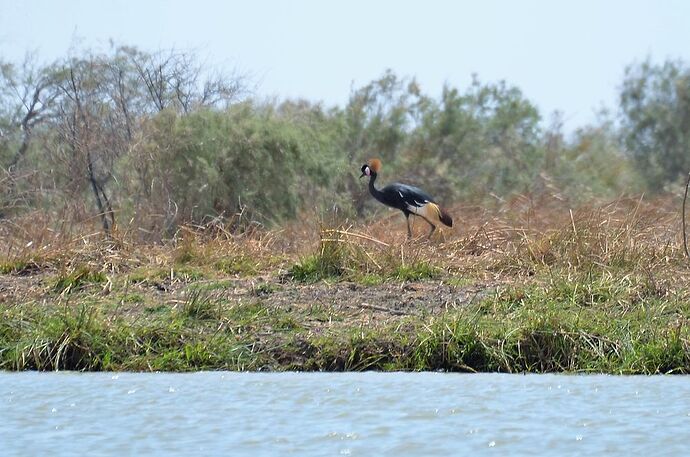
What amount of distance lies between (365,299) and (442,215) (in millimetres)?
4722

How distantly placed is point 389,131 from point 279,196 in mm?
8213

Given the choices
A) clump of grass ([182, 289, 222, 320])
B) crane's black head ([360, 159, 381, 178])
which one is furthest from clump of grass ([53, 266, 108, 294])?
crane's black head ([360, 159, 381, 178])

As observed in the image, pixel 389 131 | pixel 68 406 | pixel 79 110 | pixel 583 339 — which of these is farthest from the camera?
pixel 389 131

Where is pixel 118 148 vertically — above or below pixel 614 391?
above

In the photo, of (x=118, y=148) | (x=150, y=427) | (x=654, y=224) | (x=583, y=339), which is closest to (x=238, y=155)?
(x=118, y=148)

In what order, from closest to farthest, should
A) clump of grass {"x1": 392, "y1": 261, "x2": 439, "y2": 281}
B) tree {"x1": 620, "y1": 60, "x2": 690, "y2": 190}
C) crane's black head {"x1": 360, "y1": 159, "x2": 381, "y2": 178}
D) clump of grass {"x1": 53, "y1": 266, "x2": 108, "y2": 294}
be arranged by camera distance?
clump of grass {"x1": 53, "y1": 266, "x2": 108, "y2": 294} < clump of grass {"x1": 392, "y1": 261, "x2": 439, "y2": 281} < crane's black head {"x1": 360, "y1": 159, "x2": 381, "y2": 178} < tree {"x1": 620, "y1": 60, "x2": 690, "y2": 190}

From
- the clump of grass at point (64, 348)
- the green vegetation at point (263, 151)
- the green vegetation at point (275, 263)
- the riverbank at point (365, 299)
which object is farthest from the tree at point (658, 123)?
the clump of grass at point (64, 348)

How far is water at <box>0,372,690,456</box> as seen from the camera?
6.54 meters

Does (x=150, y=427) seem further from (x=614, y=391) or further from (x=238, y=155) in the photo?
(x=238, y=155)

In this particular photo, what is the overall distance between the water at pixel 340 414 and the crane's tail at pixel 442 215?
648 cm

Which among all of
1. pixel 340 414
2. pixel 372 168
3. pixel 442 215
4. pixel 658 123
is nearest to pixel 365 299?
pixel 340 414

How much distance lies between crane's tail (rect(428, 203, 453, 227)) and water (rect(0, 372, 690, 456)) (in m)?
6.48

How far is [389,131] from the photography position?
2656 cm

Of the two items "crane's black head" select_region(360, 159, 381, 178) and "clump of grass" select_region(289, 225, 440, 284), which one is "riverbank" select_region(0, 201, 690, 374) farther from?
"crane's black head" select_region(360, 159, 381, 178)
